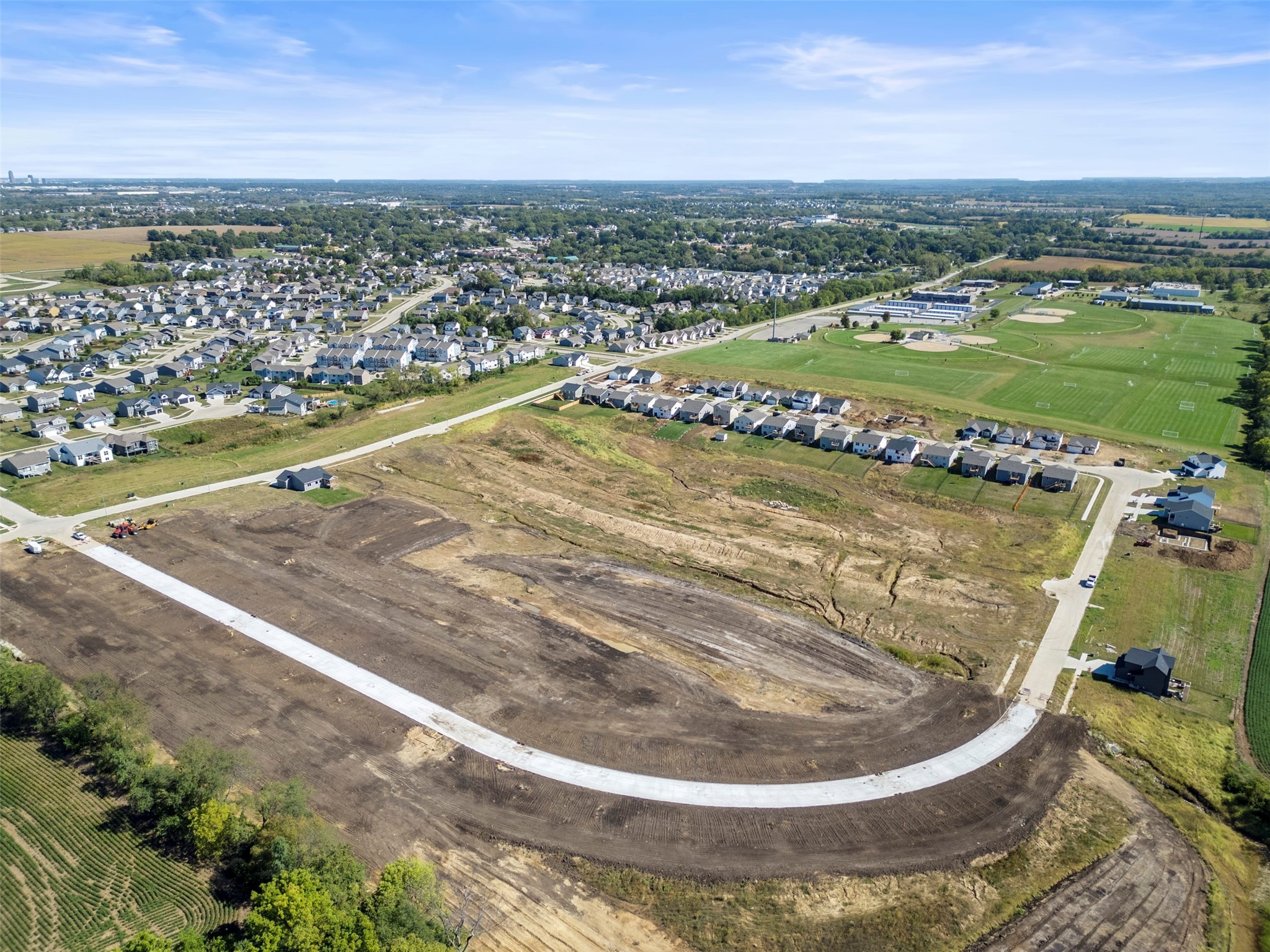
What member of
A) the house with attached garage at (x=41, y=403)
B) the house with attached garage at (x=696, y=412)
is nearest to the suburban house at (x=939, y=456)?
the house with attached garage at (x=696, y=412)

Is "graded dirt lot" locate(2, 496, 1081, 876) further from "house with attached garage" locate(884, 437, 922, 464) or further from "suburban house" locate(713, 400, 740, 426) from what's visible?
"suburban house" locate(713, 400, 740, 426)

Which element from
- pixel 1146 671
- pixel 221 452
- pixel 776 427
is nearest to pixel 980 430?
pixel 776 427

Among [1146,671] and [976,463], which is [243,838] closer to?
[1146,671]

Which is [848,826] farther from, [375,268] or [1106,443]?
[375,268]

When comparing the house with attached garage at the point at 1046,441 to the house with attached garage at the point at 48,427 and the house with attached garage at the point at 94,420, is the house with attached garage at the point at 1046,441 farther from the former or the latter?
the house with attached garage at the point at 48,427

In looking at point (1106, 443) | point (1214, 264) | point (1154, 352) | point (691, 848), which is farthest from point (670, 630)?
point (1214, 264)
